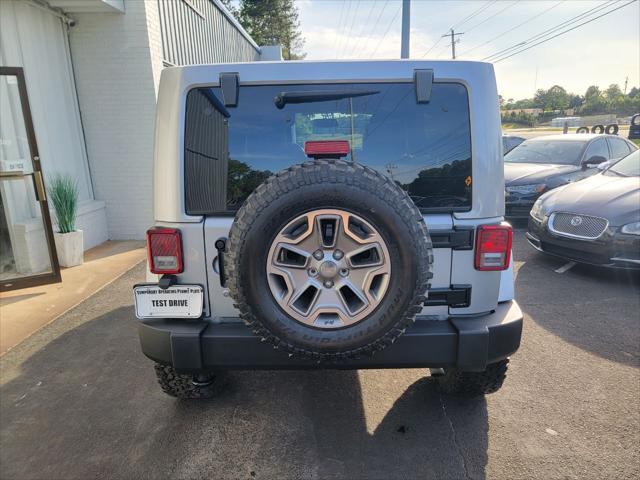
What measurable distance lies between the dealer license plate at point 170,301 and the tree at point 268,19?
3507cm

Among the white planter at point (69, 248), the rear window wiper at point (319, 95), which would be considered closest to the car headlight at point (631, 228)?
the rear window wiper at point (319, 95)

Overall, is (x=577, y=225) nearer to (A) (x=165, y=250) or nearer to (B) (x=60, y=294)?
(A) (x=165, y=250)

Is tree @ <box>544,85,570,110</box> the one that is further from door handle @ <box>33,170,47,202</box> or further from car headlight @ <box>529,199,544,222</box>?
door handle @ <box>33,170,47,202</box>

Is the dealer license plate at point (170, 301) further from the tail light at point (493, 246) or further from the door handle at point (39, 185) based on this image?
the door handle at point (39, 185)

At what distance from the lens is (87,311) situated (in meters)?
4.72

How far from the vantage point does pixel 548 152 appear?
878 cm

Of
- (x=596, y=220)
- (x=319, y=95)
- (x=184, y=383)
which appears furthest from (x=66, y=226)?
(x=596, y=220)

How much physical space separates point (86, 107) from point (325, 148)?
22.0 feet

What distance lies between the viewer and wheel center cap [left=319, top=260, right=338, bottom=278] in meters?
2.06

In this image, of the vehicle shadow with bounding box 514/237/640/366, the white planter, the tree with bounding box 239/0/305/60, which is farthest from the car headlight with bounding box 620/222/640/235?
the tree with bounding box 239/0/305/60

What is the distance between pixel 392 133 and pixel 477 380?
1.67 meters

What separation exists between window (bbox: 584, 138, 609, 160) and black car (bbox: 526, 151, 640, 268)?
7.89 feet

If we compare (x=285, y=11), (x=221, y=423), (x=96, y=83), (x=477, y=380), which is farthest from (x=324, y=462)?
(x=285, y=11)

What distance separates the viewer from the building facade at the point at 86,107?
566cm
